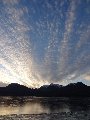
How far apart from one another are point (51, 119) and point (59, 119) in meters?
1.92

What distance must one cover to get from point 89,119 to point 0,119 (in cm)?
2095

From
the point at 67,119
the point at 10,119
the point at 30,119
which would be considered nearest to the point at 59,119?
the point at 67,119

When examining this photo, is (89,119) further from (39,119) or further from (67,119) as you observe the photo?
(39,119)

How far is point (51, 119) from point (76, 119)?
19.4 ft

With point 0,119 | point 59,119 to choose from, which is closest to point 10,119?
point 0,119

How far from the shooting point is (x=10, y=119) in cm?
5022

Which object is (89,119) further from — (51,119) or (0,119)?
(0,119)

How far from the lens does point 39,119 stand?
5031cm

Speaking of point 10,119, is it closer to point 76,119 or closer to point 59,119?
point 59,119

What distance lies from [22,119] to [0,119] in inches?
200

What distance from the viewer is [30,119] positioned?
167 ft

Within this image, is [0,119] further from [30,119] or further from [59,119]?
[59,119]

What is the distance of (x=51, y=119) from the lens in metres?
50.8

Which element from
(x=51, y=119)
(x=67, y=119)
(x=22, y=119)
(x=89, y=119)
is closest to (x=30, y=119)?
(x=22, y=119)
